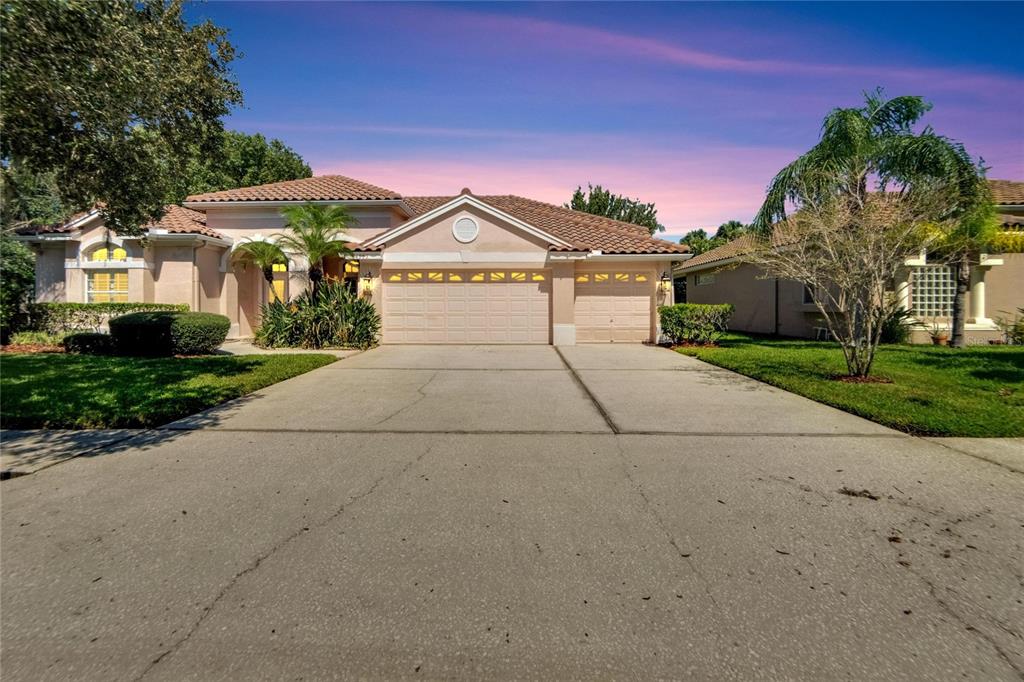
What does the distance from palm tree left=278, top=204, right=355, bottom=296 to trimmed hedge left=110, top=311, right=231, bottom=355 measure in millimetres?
3701

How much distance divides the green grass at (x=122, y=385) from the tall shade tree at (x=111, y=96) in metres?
2.51

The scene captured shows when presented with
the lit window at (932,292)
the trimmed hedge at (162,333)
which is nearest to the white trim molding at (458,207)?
the trimmed hedge at (162,333)

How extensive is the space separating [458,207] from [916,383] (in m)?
12.8

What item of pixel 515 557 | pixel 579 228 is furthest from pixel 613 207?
pixel 515 557

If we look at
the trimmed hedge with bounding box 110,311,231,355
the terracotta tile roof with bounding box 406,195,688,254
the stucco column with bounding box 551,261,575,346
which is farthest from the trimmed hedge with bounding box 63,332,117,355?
the stucco column with bounding box 551,261,575,346

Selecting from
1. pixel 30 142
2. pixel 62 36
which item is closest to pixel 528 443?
pixel 62 36

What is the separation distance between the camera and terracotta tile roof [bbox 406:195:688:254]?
1678 centimetres

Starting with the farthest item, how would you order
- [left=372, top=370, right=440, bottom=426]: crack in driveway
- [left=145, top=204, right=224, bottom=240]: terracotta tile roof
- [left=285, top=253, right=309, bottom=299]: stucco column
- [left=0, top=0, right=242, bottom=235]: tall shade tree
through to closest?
[left=285, top=253, right=309, bottom=299]: stucco column < [left=145, top=204, right=224, bottom=240]: terracotta tile roof < [left=372, top=370, right=440, bottom=426]: crack in driveway < [left=0, top=0, right=242, bottom=235]: tall shade tree

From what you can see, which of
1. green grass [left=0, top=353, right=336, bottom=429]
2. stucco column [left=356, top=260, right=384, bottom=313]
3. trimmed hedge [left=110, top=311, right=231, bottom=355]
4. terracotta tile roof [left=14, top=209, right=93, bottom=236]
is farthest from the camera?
stucco column [left=356, top=260, right=384, bottom=313]

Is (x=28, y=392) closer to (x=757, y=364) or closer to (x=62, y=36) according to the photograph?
(x=62, y=36)

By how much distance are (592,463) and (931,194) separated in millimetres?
8631

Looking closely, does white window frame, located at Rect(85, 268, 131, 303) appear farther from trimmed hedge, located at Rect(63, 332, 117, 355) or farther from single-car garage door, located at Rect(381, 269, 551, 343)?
single-car garage door, located at Rect(381, 269, 551, 343)

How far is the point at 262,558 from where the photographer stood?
2.96 meters

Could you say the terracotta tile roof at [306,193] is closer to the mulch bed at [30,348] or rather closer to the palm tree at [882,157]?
the mulch bed at [30,348]
